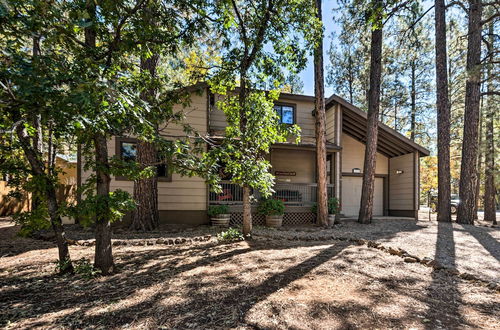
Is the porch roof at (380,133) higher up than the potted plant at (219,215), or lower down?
higher up

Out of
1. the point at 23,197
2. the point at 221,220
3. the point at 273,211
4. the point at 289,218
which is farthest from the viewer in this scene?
the point at 289,218

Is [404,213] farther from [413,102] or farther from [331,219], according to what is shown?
[413,102]

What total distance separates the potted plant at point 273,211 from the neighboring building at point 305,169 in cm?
70

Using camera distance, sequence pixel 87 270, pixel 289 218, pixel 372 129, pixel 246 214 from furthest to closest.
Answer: pixel 289 218 < pixel 372 129 < pixel 246 214 < pixel 87 270

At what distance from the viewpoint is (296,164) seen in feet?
40.2

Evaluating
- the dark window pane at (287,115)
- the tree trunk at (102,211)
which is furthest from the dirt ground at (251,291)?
the dark window pane at (287,115)

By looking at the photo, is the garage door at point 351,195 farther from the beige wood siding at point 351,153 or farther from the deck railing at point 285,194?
the deck railing at point 285,194

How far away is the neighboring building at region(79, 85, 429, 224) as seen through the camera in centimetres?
886

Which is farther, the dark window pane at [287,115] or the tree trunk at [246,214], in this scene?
the dark window pane at [287,115]

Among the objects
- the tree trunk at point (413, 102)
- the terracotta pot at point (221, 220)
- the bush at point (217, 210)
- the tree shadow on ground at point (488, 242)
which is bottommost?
the tree shadow on ground at point (488, 242)

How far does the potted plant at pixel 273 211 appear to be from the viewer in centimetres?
907

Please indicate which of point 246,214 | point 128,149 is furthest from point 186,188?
point 246,214

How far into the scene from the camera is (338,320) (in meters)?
2.44

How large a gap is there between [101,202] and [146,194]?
459 centimetres
